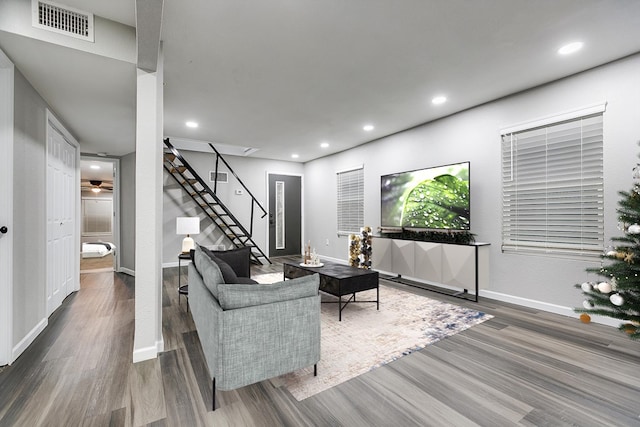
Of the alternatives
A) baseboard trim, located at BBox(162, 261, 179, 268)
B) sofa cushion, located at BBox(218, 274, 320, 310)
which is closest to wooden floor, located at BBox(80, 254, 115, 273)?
baseboard trim, located at BBox(162, 261, 179, 268)

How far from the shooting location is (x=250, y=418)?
5.47 ft

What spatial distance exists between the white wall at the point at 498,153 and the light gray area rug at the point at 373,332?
33.9 inches

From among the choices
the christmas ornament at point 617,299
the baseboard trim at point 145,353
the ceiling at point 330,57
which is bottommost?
the baseboard trim at point 145,353

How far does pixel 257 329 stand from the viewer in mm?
1797

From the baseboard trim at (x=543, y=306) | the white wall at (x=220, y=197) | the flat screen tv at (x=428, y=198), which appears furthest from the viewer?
the white wall at (x=220, y=197)

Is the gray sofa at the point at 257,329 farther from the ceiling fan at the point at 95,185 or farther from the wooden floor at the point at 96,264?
the ceiling fan at the point at 95,185

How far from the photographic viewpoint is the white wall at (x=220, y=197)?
6.23m

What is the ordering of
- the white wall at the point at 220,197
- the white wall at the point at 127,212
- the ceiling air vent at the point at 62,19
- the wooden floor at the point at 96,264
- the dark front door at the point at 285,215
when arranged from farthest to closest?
the dark front door at the point at 285,215, the white wall at the point at 220,197, the wooden floor at the point at 96,264, the white wall at the point at 127,212, the ceiling air vent at the point at 62,19

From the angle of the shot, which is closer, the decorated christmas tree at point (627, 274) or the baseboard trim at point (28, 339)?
the decorated christmas tree at point (627, 274)

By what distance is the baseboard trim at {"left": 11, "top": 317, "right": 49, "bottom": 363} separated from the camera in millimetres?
2356

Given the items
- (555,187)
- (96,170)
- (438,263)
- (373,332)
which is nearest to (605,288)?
(555,187)

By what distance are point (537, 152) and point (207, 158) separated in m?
6.33

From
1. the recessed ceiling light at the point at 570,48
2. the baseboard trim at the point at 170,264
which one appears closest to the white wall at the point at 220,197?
the baseboard trim at the point at 170,264

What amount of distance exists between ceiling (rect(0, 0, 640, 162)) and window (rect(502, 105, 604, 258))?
624 millimetres
